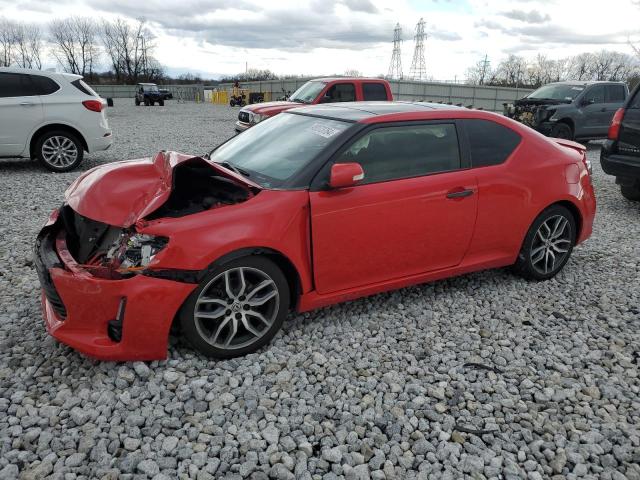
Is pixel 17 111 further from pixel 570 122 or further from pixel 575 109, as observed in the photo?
pixel 575 109

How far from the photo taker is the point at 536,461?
2.48 metres

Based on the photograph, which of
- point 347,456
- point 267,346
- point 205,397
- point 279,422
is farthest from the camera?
point 267,346

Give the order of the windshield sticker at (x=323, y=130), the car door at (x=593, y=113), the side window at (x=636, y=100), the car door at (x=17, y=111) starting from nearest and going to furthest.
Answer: the windshield sticker at (x=323, y=130) < the side window at (x=636, y=100) < the car door at (x=17, y=111) < the car door at (x=593, y=113)

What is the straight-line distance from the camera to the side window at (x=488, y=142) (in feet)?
13.0

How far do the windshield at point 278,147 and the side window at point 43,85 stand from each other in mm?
5896

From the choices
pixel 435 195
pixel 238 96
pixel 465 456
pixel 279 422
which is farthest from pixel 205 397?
pixel 238 96

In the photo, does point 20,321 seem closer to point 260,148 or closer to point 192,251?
point 192,251

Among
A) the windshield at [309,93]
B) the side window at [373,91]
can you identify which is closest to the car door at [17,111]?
the windshield at [309,93]

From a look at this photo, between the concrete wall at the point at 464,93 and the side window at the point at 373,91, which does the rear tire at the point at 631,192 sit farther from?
the concrete wall at the point at 464,93

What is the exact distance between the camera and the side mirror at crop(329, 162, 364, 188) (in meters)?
3.21

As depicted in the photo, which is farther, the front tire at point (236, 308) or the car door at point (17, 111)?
the car door at point (17, 111)

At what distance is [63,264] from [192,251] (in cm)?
85

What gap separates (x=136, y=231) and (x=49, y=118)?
6796mm

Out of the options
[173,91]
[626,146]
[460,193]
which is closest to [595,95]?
[626,146]
